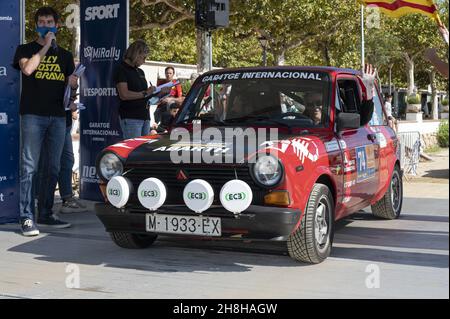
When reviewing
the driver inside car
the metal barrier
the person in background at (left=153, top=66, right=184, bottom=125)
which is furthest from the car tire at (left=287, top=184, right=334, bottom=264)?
the metal barrier

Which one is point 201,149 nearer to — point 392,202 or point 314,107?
point 314,107

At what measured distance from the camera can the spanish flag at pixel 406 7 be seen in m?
5.60

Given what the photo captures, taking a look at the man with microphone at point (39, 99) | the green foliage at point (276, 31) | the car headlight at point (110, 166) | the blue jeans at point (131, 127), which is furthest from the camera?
the green foliage at point (276, 31)

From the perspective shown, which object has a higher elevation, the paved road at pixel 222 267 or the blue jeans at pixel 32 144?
the blue jeans at pixel 32 144

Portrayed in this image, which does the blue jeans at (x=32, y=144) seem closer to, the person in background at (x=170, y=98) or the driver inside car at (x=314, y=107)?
the person in background at (x=170, y=98)

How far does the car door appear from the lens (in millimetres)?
6478

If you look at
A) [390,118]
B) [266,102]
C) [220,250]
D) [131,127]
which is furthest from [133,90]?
[390,118]

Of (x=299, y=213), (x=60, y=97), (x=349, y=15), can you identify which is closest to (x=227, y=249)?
(x=299, y=213)

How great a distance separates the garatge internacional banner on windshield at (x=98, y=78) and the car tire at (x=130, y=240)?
2532mm

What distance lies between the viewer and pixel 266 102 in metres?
6.66

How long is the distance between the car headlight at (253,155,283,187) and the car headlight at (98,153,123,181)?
1.28m

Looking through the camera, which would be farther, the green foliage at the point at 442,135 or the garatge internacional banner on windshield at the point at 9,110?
the green foliage at the point at 442,135

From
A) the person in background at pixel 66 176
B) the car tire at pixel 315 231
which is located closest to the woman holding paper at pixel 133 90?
the person in background at pixel 66 176

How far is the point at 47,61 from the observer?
24.5ft
